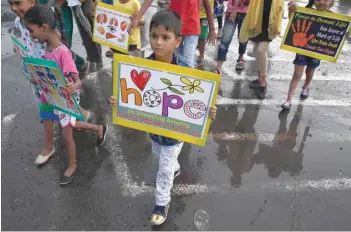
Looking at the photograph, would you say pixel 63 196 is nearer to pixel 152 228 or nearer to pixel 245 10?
pixel 152 228

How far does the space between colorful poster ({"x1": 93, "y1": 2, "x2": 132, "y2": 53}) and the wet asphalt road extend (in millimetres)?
755

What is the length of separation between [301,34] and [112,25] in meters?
2.59

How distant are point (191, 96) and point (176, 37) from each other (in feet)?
1.70

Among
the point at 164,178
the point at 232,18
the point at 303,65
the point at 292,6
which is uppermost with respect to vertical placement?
the point at 292,6

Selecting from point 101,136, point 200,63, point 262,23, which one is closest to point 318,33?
point 262,23

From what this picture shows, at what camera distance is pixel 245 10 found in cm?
497

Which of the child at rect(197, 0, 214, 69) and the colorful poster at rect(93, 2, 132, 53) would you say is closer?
the colorful poster at rect(93, 2, 132, 53)

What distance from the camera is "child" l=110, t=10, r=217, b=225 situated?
241 cm

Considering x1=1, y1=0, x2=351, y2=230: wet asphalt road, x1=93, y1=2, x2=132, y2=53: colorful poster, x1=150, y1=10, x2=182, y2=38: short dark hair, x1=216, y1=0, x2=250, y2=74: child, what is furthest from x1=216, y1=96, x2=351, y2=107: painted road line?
x1=150, y1=10, x2=182, y2=38: short dark hair

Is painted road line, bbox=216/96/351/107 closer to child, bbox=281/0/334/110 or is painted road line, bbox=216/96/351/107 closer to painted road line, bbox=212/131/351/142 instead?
child, bbox=281/0/334/110

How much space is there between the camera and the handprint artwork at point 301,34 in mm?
4191

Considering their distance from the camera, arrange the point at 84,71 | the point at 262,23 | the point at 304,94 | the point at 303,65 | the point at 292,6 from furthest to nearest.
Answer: the point at 84,71
the point at 304,94
the point at 262,23
the point at 303,65
the point at 292,6

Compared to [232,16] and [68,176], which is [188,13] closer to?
[232,16]

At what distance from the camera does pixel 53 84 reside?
266cm
